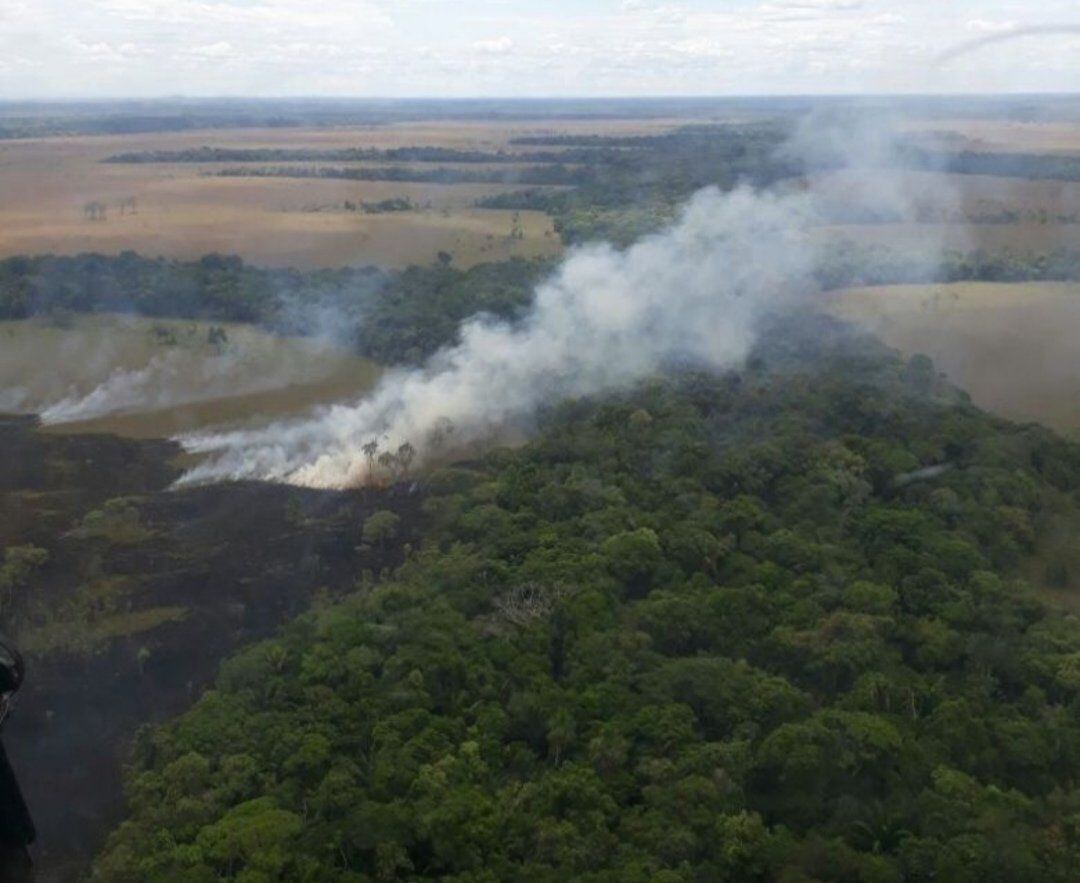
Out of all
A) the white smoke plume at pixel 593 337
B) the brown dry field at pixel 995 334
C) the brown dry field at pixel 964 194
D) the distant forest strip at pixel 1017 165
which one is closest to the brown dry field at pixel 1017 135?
the distant forest strip at pixel 1017 165

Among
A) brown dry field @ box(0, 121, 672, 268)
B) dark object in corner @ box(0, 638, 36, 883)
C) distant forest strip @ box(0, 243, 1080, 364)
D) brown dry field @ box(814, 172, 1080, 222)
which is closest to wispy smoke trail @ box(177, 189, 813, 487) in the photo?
distant forest strip @ box(0, 243, 1080, 364)

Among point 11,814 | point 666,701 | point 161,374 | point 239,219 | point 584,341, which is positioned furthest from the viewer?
point 239,219

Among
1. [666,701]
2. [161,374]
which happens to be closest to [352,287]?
[161,374]

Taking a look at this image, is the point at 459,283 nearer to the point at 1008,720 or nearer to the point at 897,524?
the point at 897,524

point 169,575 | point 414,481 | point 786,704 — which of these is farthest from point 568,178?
point 786,704

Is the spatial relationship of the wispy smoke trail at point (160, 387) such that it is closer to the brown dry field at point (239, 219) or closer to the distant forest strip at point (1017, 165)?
the brown dry field at point (239, 219)

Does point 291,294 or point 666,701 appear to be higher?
point 291,294

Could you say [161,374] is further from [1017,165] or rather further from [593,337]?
[1017,165]
